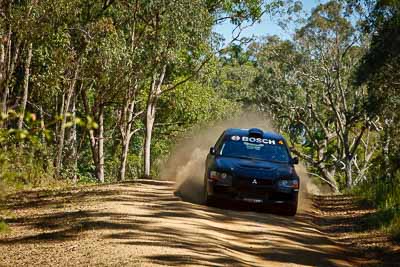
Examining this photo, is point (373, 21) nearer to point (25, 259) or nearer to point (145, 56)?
point (145, 56)

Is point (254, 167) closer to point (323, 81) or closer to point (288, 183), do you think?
point (288, 183)

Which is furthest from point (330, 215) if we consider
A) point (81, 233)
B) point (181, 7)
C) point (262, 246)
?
point (181, 7)

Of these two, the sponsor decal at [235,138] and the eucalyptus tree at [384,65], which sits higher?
the eucalyptus tree at [384,65]

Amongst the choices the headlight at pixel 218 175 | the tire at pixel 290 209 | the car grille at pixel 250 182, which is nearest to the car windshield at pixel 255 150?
the headlight at pixel 218 175

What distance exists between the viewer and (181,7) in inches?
1092

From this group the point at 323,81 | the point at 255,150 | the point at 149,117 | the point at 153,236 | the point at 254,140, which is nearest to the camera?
the point at 153,236

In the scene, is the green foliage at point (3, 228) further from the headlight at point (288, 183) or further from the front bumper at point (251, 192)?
the headlight at point (288, 183)

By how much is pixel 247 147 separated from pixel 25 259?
7.34 m

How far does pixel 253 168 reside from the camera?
46.5 ft

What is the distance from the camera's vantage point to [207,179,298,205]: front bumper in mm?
13898

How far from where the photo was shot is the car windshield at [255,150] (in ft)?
49.7

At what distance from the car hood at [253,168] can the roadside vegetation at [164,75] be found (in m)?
2.16

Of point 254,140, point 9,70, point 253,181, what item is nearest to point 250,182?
point 253,181

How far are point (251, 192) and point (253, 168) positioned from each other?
53 cm
